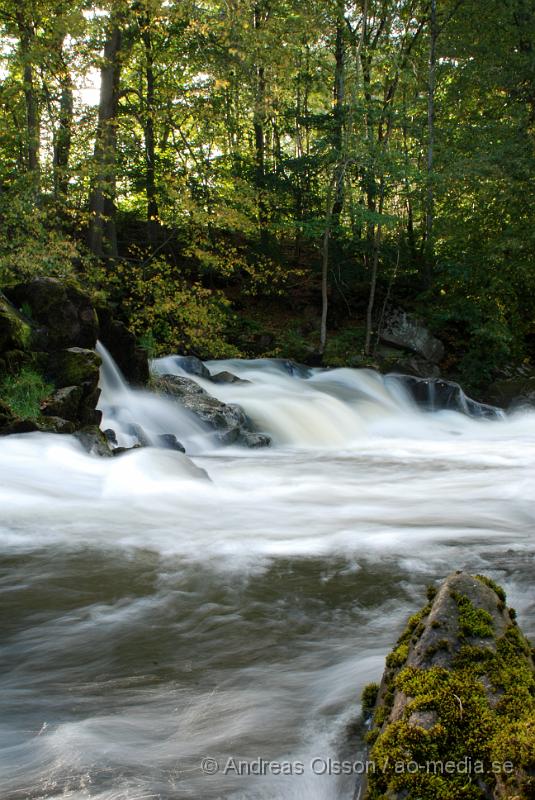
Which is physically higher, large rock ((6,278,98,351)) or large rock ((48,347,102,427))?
large rock ((6,278,98,351))

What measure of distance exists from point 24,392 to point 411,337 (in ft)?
37.3

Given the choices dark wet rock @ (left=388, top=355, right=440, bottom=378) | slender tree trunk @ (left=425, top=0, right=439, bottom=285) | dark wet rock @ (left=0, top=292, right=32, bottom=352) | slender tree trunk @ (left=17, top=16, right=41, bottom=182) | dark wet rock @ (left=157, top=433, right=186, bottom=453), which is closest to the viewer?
dark wet rock @ (left=0, top=292, right=32, bottom=352)

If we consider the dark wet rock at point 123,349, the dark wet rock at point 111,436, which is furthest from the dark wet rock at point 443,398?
the dark wet rock at point 111,436

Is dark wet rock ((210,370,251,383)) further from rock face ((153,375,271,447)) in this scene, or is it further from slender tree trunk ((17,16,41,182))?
slender tree trunk ((17,16,41,182))

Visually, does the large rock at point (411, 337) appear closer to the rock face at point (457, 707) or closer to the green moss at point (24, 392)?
the green moss at point (24, 392)

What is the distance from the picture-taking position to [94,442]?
7.79 m

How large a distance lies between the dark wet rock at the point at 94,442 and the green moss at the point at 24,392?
26.8 inches

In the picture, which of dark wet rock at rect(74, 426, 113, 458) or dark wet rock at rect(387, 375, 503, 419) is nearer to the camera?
dark wet rock at rect(74, 426, 113, 458)

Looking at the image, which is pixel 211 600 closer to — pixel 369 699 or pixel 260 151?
pixel 369 699

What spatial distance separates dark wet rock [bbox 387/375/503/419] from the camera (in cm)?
1459

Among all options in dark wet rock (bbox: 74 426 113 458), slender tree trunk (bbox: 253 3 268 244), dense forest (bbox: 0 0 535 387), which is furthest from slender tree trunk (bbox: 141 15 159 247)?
dark wet rock (bbox: 74 426 113 458)

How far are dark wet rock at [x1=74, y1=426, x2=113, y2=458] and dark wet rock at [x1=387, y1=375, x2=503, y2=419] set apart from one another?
8521 millimetres

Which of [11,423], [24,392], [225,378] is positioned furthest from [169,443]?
[225,378]

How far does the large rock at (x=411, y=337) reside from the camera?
17172 millimetres
